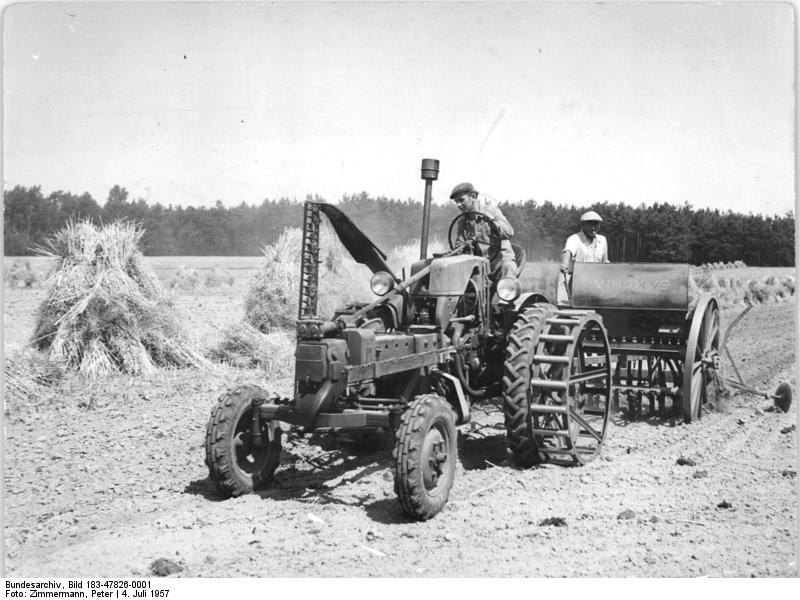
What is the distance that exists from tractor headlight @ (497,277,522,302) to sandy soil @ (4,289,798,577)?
1656 mm

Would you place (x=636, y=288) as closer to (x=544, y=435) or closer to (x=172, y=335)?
(x=544, y=435)

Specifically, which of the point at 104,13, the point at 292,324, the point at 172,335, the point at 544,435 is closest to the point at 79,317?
the point at 172,335

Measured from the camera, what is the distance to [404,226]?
61.3 feet

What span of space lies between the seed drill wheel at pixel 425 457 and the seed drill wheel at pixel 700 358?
3833 millimetres

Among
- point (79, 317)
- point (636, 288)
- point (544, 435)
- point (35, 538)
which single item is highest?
point (636, 288)

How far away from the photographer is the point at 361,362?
6035 millimetres

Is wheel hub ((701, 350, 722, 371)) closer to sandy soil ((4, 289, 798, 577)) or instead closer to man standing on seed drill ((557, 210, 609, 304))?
sandy soil ((4, 289, 798, 577))

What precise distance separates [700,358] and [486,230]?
3.28 metres

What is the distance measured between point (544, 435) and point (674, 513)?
1450 mm

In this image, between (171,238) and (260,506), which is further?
(171,238)

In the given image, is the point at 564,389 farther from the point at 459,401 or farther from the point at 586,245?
the point at 586,245

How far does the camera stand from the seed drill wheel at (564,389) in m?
6.98

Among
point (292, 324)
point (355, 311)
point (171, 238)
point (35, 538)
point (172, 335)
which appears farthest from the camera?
point (171, 238)

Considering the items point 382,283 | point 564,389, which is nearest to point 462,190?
point 382,283
